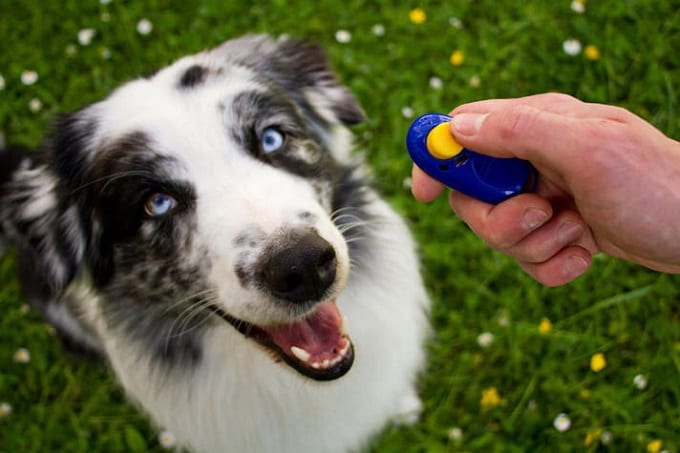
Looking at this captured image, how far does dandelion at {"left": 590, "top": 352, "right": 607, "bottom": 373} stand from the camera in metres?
3.13

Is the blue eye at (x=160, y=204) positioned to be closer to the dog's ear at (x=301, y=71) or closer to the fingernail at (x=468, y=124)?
the dog's ear at (x=301, y=71)

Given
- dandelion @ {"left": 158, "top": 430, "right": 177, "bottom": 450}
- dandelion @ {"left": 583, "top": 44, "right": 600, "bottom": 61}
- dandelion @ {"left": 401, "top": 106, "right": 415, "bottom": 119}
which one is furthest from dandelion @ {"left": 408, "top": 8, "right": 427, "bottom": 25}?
dandelion @ {"left": 158, "top": 430, "right": 177, "bottom": 450}

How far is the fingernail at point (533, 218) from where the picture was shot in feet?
6.07

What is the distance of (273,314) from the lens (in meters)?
1.93

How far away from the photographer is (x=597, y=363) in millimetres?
3129

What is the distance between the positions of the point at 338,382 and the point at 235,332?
48 cm

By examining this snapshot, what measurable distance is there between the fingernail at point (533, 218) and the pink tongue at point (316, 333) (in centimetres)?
72

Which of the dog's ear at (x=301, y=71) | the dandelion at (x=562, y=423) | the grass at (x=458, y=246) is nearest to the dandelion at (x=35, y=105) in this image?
the grass at (x=458, y=246)

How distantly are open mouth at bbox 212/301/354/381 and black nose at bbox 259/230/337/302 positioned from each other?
0.86 ft

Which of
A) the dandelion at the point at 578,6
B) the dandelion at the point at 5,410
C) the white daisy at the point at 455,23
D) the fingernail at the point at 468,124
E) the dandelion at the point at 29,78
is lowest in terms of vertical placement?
the dandelion at the point at 5,410

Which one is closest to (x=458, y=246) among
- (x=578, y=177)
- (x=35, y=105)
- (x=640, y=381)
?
(x=640, y=381)

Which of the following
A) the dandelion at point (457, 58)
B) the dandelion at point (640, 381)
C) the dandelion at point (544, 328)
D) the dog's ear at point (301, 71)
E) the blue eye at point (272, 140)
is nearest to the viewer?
the blue eye at point (272, 140)

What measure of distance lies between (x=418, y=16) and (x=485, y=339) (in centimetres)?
219

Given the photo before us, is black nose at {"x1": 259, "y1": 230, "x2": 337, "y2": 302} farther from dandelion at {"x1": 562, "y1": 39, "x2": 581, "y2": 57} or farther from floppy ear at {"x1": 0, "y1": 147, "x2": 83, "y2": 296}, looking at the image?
dandelion at {"x1": 562, "y1": 39, "x2": 581, "y2": 57}
